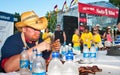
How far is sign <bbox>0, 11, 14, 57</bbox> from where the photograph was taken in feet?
20.9

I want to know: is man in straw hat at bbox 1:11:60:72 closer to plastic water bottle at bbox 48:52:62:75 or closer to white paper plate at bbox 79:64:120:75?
white paper plate at bbox 79:64:120:75

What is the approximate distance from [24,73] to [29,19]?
0.88m

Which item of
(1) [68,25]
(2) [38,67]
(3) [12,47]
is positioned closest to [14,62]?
(3) [12,47]

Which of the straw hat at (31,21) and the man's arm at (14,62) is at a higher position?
the straw hat at (31,21)

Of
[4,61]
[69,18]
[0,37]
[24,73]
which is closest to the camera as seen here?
[24,73]

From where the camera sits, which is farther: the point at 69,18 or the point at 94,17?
the point at 94,17

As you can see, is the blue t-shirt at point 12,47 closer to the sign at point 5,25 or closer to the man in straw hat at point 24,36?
the man in straw hat at point 24,36

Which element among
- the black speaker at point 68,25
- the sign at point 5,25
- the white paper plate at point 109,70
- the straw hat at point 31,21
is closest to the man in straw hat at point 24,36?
the straw hat at point 31,21

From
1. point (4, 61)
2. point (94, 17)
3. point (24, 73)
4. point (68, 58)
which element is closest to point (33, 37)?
point (4, 61)

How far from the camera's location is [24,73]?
2.33 meters

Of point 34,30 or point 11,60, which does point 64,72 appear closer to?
point 11,60

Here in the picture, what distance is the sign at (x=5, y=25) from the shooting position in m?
6.38

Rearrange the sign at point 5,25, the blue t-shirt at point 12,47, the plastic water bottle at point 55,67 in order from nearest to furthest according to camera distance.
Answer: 1. the plastic water bottle at point 55,67
2. the blue t-shirt at point 12,47
3. the sign at point 5,25

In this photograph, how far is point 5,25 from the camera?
6582 mm
